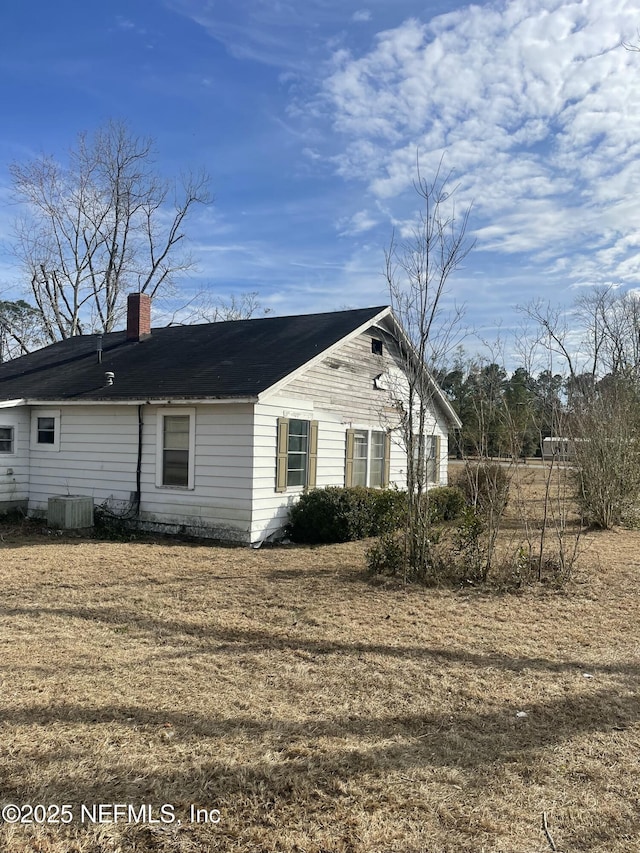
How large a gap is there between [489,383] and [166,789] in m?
7.24

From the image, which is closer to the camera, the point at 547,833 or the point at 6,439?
the point at 547,833

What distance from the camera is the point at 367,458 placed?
46.1 ft

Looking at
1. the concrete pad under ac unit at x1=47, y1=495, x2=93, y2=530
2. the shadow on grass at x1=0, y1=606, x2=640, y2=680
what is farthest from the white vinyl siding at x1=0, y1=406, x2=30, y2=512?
the shadow on grass at x1=0, y1=606, x2=640, y2=680

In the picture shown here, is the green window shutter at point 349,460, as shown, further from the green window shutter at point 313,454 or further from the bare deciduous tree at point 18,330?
the bare deciduous tree at point 18,330

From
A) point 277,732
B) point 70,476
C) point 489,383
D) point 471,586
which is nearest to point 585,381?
point 489,383

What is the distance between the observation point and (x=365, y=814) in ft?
9.50

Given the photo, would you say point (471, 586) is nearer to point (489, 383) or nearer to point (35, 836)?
point (489, 383)

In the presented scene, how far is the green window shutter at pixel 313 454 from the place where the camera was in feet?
39.3

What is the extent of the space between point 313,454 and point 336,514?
4.90ft

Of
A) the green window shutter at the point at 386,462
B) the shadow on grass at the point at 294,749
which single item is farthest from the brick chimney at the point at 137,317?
the shadow on grass at the point at 294,749

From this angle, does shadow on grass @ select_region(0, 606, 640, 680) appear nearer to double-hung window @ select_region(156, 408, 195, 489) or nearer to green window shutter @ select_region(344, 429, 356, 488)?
double-hung window @ select_region(156, 408, 195, 489)

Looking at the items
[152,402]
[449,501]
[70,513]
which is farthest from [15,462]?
[449,501]

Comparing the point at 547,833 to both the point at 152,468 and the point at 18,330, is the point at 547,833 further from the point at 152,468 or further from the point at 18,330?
the point at 18,330

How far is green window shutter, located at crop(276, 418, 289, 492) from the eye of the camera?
1104 centimetres
